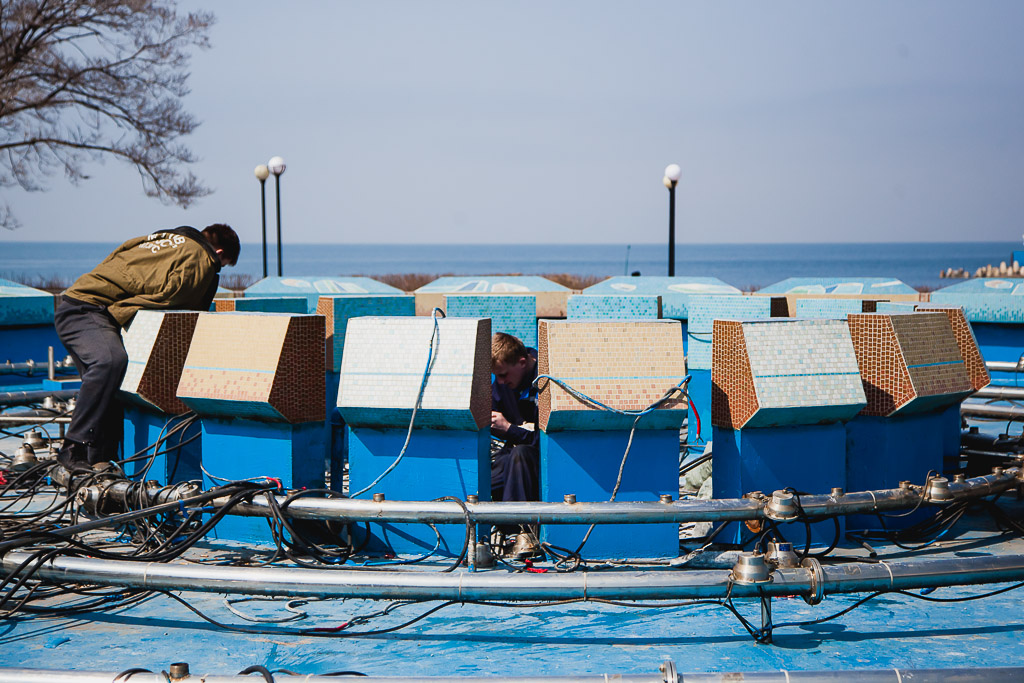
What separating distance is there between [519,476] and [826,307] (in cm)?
432

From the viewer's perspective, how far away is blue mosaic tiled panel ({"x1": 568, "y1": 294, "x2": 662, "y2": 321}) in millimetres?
9234

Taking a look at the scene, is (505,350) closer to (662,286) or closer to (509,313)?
(509,313)

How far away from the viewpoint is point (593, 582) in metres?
3.64

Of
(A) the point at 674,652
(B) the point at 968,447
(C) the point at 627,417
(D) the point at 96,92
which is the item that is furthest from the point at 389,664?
(D) the point at 96,92

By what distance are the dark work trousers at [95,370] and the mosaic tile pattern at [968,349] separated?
5677 mm

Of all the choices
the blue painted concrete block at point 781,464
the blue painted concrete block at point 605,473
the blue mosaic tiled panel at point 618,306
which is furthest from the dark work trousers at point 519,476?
the blue mosaic tiled panel at point 618,306

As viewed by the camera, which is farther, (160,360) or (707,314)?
(707,314)

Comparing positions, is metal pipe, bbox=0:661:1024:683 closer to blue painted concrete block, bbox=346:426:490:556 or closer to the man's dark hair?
blue painted concrete block, bbox=346:426:490:556

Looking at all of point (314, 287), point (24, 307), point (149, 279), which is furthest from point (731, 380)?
point (24, 307)

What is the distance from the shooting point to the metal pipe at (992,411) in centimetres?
765

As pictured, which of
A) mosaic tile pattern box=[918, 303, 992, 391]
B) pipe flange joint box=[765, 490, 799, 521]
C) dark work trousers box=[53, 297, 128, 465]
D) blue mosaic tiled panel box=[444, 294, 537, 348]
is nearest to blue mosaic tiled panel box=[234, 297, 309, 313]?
blue mosaic tiled panel box=[444, 294, 537, 348]

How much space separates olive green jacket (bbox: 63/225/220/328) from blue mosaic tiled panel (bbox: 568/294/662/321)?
4.45m

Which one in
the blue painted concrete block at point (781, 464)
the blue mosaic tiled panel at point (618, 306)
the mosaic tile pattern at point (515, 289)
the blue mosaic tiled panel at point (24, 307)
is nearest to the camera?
the blue painted concrete block at point (781, 464)

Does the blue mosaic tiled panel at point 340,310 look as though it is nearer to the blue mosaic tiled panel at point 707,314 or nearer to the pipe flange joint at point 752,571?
the blue mosaic tiled panel at point 707,314
